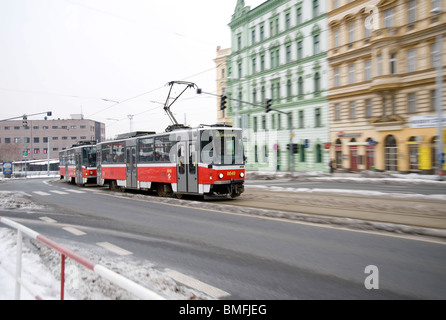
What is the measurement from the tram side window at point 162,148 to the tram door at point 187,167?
38.4 inches

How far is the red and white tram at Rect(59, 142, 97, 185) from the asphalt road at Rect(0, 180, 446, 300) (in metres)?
17.4

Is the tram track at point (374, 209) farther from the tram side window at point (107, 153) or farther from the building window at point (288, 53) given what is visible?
the building window at point (288, 53)

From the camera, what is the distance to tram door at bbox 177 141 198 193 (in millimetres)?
14344

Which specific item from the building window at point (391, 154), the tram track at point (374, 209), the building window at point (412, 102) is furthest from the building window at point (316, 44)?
the tram track at point (374, 209)

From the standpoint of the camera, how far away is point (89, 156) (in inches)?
1054

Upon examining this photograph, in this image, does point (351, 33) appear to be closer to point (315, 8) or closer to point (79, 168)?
point (315, 8)

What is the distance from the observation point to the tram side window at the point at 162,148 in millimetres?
15922

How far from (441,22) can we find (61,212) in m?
28.3

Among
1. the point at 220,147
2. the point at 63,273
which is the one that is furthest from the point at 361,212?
the point at 63,273

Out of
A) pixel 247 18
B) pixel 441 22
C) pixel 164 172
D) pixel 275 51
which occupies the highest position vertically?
pixel 247 18

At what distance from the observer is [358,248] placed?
6.23 m
